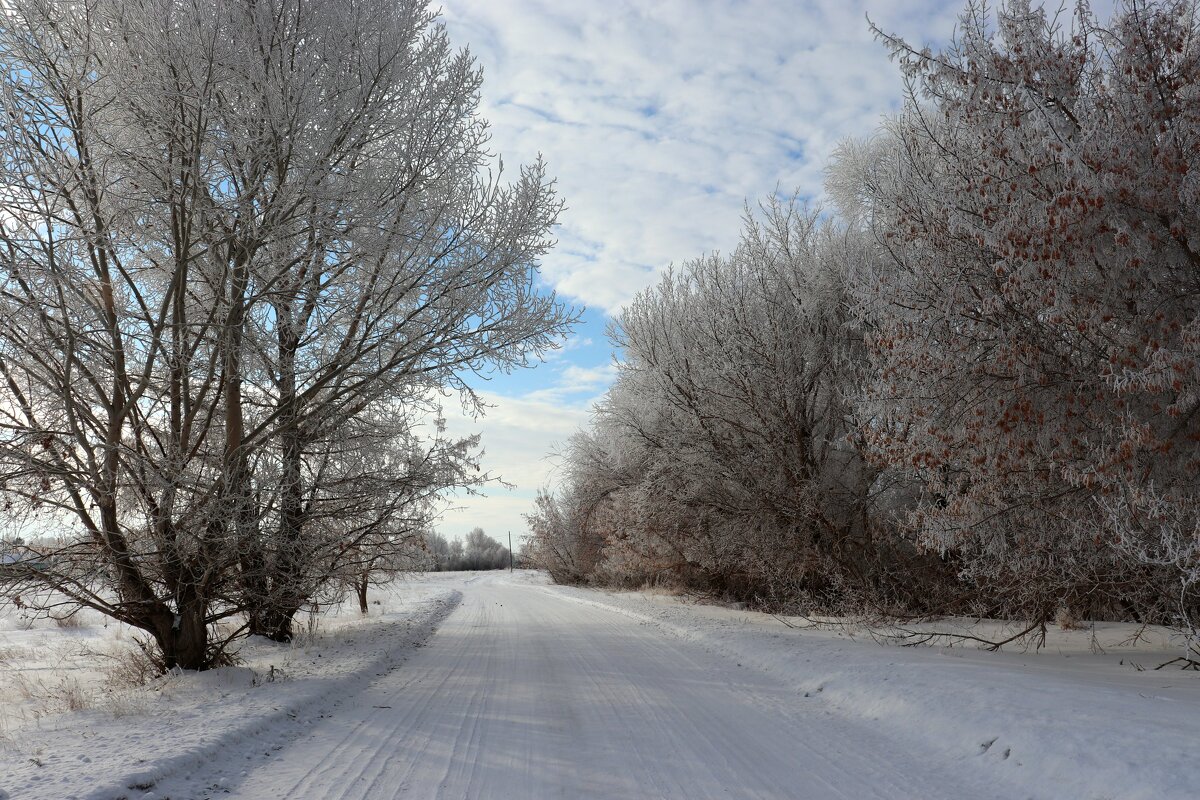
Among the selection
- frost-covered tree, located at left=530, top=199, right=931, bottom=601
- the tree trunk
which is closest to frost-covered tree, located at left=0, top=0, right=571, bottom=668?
the tree trunk

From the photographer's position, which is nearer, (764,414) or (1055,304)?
(1055,304)

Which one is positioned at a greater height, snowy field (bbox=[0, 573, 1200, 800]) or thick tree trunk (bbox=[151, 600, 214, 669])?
thick tree trunk (bbox=[151, 600, 214, 669])

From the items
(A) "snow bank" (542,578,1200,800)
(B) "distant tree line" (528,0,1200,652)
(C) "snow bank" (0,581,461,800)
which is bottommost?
(A) "snow bank" (542,578,1200,800)

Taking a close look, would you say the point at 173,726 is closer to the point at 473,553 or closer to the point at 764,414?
the point at 764,414

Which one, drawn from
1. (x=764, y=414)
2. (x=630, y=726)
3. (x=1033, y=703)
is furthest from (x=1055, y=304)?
(x=764, y=414)

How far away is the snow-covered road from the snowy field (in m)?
0.03

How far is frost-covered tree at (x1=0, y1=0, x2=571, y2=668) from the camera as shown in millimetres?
7777

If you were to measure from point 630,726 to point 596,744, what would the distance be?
644mm

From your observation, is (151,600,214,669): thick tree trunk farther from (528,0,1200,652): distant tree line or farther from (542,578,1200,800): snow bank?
(528,0,1200,652): distant tree line

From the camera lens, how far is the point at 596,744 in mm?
5988

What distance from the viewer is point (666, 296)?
19766 millimetres

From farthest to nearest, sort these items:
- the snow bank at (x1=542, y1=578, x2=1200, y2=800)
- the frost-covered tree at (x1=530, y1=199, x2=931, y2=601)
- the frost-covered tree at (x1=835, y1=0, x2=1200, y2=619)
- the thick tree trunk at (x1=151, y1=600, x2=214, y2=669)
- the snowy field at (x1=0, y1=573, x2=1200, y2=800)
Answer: the frost-covered tree at (x1=530, y1=199, x2=931, y2=601) → the thick tree trunk at (x1=151, y1=600, x2=214, y2=669) → the frost-covered tree at (x1=835, y1=0, x2=1200, y2=619) → the snowy field at (x1=0, y1=573, x2=1200, y2=800) → the snow bank at (x1=542, y1=578, x2=1200, y2=800)

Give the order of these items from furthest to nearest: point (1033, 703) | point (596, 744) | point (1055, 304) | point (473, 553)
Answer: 1. point (473, 553)
2. point (1055, 304)
3. point (1033, 703)
4. point (596, 744)

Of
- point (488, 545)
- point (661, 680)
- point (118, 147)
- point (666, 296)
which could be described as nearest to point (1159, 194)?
point (661, 680)
